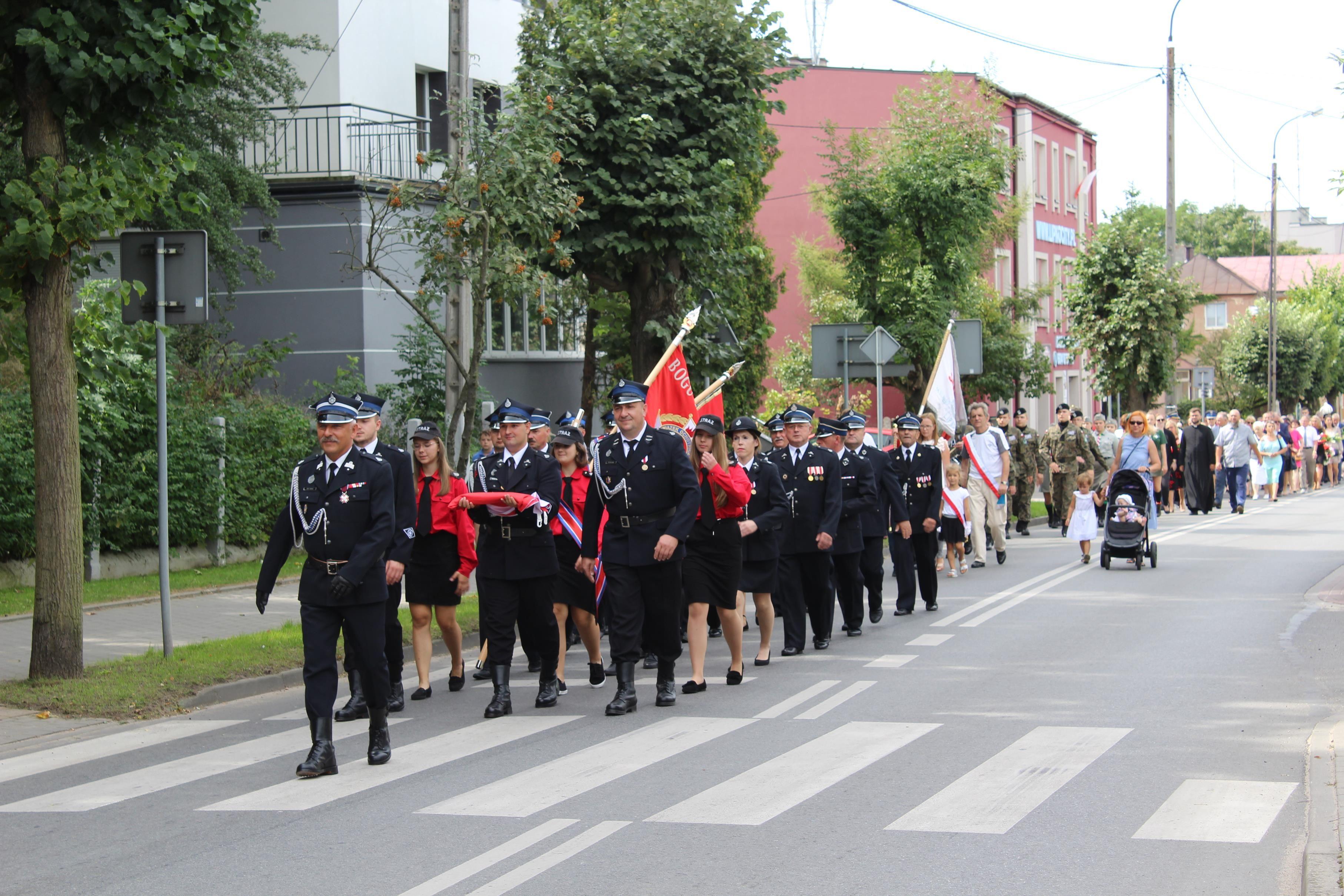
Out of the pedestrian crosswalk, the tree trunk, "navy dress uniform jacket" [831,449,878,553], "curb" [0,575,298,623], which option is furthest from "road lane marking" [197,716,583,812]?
"curb" [0,575,298,623]

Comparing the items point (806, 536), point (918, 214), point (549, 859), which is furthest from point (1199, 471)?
point (549, 859)

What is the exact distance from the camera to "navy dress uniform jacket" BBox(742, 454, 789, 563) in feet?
35.5

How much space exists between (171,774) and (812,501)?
18.4 feet

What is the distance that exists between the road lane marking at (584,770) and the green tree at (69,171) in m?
4.23

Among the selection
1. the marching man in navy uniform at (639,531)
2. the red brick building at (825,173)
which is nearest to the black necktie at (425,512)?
the marching man in navy uniform at (639,531)

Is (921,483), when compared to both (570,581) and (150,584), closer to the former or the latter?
(570,581)

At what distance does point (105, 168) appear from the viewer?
1016 centimetres

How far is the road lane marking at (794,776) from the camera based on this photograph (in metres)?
6.53

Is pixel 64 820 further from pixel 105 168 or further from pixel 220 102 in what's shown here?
pixel 220 102

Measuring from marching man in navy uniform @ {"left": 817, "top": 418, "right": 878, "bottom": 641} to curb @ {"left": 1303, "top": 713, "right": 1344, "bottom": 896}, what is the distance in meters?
4.74

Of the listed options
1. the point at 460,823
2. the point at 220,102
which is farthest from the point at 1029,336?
the point at 460,823

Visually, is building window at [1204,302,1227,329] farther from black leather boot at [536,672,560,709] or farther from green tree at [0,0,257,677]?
green tree at [0,0,257,677]

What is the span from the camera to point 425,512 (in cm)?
995

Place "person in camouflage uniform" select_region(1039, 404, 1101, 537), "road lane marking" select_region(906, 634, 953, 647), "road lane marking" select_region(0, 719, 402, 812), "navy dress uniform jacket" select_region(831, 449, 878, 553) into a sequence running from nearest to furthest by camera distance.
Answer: "road lane marking" select_region(0, 719, 402, 812), "road lane marking" select_region(906, 634, 953, 647), "navy dress uniform jacket" select_region(831, 449, 878, 553), "person in camouflage uniform" select_region(1039, 404, 1101, 537)
